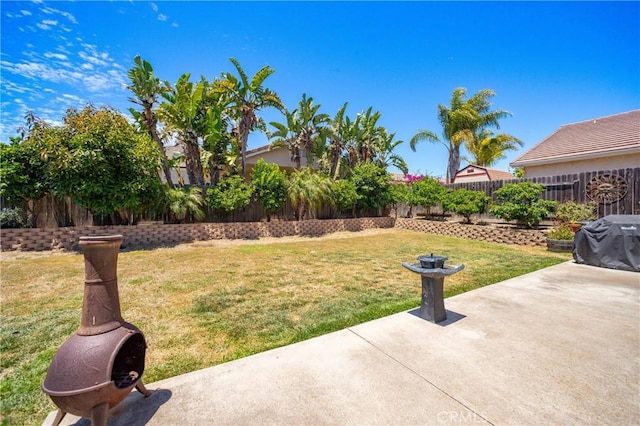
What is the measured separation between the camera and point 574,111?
15844 millimetres

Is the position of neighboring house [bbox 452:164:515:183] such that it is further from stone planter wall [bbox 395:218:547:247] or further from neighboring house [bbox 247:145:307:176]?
neighboring house [bbox 247:145:307:176]

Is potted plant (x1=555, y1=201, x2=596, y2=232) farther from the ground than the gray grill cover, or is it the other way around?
potted plant (x1=555, y1=201, x2=596, y2=232)

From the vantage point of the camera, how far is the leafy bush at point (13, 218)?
333 inches

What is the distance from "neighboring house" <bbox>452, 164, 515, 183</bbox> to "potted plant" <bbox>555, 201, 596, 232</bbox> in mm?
13506

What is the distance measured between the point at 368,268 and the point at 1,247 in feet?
37.4

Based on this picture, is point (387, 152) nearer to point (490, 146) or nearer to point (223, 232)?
point (490, 146)

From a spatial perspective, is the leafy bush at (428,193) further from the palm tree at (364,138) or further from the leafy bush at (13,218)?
the leafy bush at (13,218)

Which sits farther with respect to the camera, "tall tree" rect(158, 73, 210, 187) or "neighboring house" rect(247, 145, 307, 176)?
"neighboring house" rect(247, 145, 307, 176)

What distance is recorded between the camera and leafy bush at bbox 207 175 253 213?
11180 mm

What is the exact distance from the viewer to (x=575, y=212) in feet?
30.1

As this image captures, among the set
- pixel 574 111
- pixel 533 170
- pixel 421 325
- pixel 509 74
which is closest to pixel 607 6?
pixel 509 74

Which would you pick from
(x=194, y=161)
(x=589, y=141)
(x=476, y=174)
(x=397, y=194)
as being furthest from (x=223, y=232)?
(x=476, y=174)

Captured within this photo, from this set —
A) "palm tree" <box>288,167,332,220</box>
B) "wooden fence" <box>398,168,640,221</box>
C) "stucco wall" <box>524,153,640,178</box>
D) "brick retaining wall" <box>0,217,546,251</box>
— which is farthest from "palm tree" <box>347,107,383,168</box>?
"wooden fence" <box>398,168,640,221</box>

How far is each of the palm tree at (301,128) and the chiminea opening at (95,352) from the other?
592 inches
